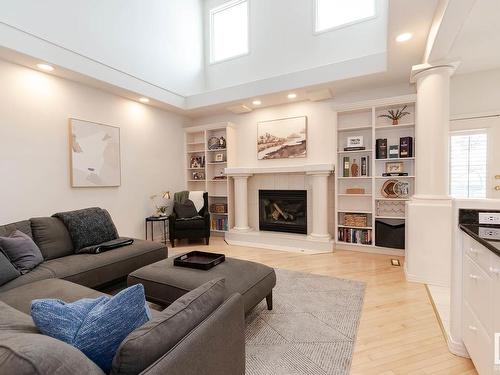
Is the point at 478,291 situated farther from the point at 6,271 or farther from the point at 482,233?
the point at 6,271

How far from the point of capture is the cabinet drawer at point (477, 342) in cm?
129

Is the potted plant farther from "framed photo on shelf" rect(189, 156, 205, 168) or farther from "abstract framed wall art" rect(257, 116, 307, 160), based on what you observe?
"framed photo on shelf" rect(189, 156, 205, 168)

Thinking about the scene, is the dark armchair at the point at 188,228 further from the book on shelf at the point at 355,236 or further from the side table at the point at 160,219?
the book on shelf at the point at 355,236

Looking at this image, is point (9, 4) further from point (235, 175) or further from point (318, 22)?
point (318, 22)

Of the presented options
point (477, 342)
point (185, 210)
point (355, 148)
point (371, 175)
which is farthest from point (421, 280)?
point (185, 210)

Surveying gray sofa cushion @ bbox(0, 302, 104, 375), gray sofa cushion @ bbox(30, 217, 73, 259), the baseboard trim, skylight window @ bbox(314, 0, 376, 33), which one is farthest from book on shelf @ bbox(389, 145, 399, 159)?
gray sofa cushion @ bbox(30, 217, 73, 259)

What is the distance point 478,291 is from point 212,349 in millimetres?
1482

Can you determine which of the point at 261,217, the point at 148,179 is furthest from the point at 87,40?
the point at 261,217

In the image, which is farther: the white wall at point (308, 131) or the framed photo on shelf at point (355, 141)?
the white wall at point (308, 131)

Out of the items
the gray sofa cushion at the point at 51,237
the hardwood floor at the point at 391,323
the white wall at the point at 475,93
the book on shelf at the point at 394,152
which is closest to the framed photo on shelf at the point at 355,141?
the book on shelf at the point at 394,152

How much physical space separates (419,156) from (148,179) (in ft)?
13.9

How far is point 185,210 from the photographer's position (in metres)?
4.76

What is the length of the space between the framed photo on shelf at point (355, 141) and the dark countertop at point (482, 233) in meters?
2.71

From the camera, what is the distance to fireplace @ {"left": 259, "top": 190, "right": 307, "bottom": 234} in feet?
15.2
